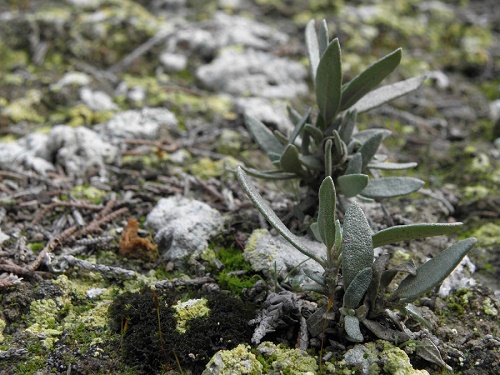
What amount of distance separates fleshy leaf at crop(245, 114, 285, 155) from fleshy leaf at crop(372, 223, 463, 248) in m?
0.93

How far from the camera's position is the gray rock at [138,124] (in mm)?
3732

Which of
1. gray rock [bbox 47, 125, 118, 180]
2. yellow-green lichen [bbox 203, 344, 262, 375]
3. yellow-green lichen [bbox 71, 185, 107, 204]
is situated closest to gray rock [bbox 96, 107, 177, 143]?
gray rock [bbox 47, 125, 118, 180]

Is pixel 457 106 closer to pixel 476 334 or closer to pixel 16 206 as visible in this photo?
pixel 476 334

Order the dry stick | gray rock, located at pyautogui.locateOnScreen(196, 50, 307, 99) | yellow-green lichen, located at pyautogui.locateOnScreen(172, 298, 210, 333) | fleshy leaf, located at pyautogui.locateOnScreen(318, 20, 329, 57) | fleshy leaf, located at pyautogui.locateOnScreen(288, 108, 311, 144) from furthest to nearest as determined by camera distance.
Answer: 1. the dry stick
2. gray rock, located at pyautogui.locateOnScreen(196, 50, 307, 99)
3. fleshy leaf, located at pyautogui.locateOnScreen(318, 20, 329, 57)
4. fleshy leaf, located at pyautogui.locateOnScreen(288, 108, 311, 144)
5. yellow-green lichen, located at pyautogui.locateOnScreen(172, 298, 210, 333)

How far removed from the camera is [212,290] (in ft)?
8.14

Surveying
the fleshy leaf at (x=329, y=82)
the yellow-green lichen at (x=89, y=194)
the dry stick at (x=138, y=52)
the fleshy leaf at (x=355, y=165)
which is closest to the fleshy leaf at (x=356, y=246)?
the fleshy leaf at (x=355, y=165)

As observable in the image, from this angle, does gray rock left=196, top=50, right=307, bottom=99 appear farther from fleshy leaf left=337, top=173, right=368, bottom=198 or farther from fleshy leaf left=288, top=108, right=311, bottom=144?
fleshy leaf left=337, top=173, right=368, bottom=198

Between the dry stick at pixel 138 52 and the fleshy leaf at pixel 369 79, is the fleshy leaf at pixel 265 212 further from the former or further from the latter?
the dry stick at pixel 138 52

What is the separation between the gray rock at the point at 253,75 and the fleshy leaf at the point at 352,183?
1.87 meters

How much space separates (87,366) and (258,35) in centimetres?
363

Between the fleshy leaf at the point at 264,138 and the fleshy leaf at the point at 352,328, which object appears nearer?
the fleshy leaf at the point at 352,328

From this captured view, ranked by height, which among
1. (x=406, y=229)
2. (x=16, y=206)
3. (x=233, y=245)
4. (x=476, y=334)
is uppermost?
(x=406, y=229)

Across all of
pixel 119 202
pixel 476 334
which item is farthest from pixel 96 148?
pixel 476 334

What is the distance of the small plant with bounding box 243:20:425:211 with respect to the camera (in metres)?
2.56
